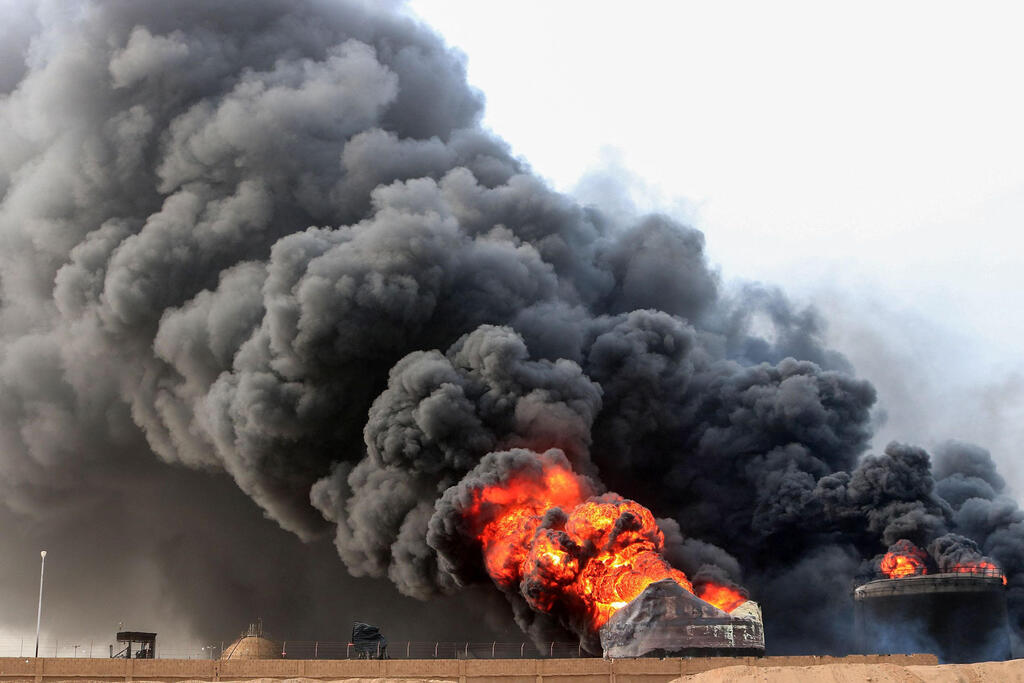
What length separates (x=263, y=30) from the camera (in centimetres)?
10381

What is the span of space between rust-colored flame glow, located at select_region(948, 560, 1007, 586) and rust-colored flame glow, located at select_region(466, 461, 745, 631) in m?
26.8

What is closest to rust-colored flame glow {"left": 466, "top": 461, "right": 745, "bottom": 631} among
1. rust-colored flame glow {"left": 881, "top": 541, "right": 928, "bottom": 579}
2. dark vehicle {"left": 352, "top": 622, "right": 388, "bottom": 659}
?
dark vehicle {"left": 352, "top": 622, "right": 388, "bottom": 659}

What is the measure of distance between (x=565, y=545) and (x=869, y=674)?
86.2ft

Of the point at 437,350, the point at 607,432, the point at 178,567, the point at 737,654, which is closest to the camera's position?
the point at 737,654

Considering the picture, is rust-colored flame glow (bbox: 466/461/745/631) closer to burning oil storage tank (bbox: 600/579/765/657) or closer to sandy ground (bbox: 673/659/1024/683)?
burning oil storage tank (bbox: 600/579/765/657)

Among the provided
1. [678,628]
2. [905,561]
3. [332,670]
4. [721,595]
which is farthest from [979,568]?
[332,670]

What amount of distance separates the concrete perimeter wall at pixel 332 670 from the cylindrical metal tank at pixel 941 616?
34023 mm

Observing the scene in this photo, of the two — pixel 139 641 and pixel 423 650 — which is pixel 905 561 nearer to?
pixel 423 650

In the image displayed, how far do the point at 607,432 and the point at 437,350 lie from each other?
15.7m

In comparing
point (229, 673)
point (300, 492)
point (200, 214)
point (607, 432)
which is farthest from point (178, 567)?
point (229, 673)

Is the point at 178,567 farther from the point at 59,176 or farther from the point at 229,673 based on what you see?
the point at 229,673

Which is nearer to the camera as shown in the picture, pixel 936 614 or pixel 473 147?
pixel 936 614

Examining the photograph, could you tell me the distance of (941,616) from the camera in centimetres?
9012

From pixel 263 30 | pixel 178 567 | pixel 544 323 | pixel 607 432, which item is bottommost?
pixel 178 567
